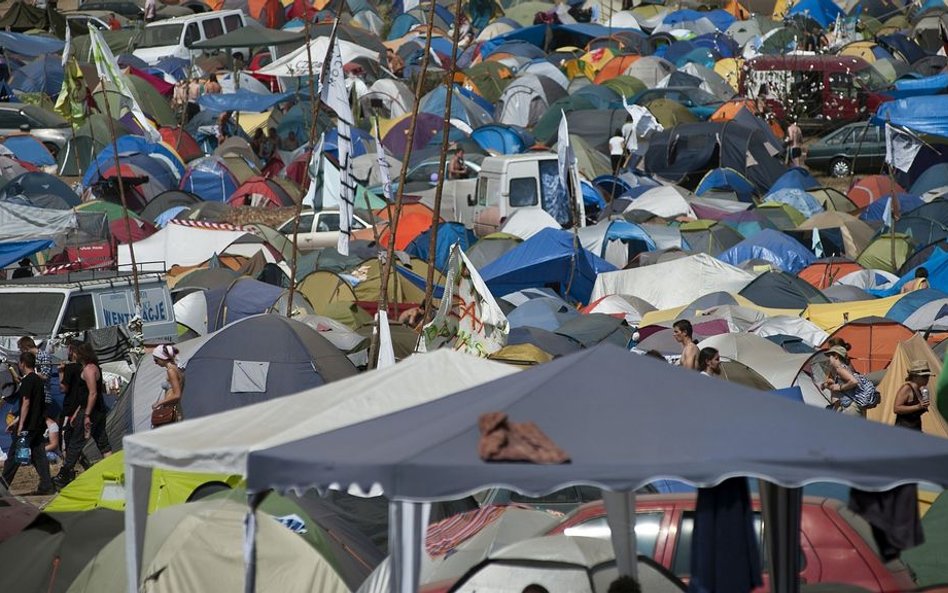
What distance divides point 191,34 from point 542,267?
21.9m

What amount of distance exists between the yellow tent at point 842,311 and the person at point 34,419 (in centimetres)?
902

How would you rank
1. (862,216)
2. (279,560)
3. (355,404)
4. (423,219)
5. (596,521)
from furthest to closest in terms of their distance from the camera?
(862,216) → (423,219) → (279,560) → (596,521) → (355,404)

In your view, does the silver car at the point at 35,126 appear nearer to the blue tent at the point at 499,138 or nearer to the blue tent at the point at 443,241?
the blue tent at the point at 499,138

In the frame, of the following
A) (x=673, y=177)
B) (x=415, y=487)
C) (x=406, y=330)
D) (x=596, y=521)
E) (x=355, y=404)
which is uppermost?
(x=415, y=487)

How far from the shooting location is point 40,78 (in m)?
38.1

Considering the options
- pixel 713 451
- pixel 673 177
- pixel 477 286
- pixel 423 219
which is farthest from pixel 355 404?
pixel 673 177

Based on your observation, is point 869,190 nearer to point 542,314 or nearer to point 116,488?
point 542,314

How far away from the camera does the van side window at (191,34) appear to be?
137 ft

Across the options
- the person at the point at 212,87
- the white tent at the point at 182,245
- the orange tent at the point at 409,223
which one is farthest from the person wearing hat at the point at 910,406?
the person at the point at 212,87

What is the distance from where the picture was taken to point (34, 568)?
388 inches

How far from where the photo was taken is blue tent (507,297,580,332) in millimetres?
19094

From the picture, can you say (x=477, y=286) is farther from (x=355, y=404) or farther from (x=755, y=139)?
(x=755, y=139)

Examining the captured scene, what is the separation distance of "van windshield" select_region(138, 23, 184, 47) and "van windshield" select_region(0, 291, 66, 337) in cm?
2618

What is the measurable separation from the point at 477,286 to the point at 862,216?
1624cm
